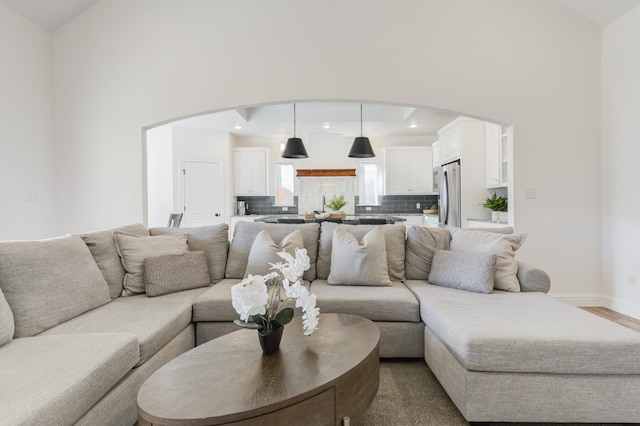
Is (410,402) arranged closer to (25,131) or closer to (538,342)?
(538,342)

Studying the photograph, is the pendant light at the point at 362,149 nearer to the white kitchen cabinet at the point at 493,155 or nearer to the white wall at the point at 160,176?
the white kitchen cabinet at the point at 493,155

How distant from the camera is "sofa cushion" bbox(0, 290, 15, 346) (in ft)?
5.55

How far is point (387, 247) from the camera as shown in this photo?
10.6 ft

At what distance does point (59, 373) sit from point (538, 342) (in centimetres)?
220

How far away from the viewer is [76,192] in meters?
4.25

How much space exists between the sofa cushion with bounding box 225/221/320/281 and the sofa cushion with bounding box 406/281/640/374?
143 cm

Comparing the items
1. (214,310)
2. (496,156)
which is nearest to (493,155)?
(496,156)

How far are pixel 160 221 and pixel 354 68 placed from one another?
198 inches

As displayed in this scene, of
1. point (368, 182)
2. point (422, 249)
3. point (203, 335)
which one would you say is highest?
point (368, 182)

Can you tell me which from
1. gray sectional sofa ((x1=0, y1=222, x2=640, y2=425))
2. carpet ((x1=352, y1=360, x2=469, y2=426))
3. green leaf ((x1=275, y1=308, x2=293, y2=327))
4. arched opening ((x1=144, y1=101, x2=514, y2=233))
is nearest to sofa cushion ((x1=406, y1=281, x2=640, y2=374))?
gray sectional sofa ((x1=0, y1=222, x2=640, y2=425))

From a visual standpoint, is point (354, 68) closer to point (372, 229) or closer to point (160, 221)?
point (372, 229)

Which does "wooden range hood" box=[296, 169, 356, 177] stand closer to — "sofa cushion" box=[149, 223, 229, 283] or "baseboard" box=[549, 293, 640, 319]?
"sofa cushion" box=[149, 223, 229, 283]

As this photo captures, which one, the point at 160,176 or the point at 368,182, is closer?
the point at 160,176

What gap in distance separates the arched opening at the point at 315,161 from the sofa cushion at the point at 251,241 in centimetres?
303
